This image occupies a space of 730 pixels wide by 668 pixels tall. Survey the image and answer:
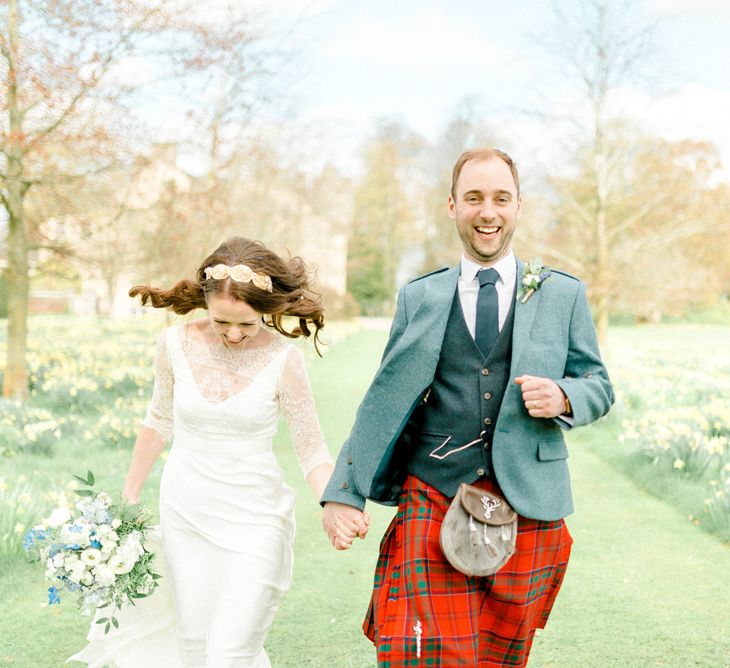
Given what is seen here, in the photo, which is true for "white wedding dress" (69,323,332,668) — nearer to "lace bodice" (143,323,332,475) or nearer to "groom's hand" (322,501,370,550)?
"lace bodice" (143,323,332,475)

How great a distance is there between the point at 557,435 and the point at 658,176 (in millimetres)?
16270

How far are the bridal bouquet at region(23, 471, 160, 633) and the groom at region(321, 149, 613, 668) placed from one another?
2.74 feet

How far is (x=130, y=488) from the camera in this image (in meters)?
3.69

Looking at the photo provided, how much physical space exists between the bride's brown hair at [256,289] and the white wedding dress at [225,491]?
0.56ft

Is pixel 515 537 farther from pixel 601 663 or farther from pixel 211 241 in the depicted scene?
pixel 211 241

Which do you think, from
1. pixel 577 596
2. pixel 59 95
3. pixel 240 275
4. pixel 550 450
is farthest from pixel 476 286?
pixel 59 95

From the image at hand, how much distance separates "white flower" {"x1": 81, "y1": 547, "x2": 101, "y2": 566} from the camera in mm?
3231

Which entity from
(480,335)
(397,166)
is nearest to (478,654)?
(480,335)

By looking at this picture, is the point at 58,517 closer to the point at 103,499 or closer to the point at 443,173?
the point at 103,499

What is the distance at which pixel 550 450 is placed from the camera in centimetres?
290

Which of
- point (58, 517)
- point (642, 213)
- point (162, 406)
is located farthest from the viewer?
point (642, 213)

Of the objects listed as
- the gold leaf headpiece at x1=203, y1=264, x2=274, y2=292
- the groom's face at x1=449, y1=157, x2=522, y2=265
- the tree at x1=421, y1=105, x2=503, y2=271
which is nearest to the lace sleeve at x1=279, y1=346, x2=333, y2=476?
the gold leaf headpiece at x1=203, y1=264, x2=274, y2=292

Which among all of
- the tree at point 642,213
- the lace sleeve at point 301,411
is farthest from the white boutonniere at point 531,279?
the tree at point 642,213

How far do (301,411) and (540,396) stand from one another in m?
1.26
